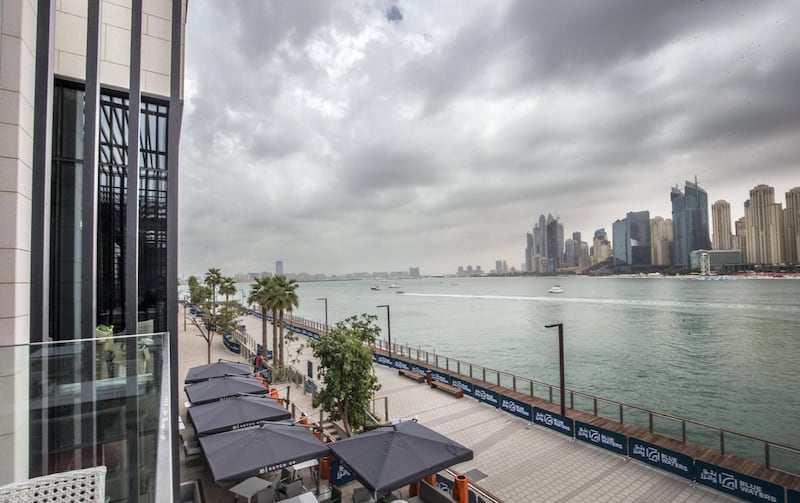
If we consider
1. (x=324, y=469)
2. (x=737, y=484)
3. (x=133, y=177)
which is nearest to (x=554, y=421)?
(x=737, y=484)

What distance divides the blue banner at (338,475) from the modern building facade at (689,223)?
21350 centimetres

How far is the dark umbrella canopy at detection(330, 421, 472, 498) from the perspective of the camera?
25.6 ft

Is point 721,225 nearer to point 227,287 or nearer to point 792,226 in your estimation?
point 792,226

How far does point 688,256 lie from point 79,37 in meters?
222

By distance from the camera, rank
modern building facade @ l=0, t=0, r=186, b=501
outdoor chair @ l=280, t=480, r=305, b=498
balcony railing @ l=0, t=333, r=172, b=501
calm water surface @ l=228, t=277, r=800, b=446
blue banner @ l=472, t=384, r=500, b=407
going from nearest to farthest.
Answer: balcony railing @ l=0, t=333, r=172, b=501 → modern building facade @ l=0, t=0, r=186, b=501 → outdoor chair @ l=280, t=480, r=305, b=498 → blue banner @ l=472, t=384, r=500, b=407 → calm water surface @ l=228, t=277, r=800, b=446

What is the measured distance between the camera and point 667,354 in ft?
133

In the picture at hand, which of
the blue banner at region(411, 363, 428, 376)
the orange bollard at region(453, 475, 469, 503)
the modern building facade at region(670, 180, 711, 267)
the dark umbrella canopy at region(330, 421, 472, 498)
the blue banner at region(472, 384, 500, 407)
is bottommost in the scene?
the blue banner at region(411, 363, 428, 376)

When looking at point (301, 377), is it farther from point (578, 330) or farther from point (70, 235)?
point (578, 330)

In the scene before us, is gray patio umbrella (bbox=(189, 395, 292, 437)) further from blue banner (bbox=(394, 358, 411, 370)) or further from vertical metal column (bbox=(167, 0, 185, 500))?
blue banner (bbox=(394, 358, 411, 370))

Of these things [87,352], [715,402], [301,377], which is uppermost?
[87,352]

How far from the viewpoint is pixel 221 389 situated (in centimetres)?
1300

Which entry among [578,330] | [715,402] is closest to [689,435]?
[715,402]

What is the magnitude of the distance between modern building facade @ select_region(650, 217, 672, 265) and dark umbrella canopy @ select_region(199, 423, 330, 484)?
8575 inches

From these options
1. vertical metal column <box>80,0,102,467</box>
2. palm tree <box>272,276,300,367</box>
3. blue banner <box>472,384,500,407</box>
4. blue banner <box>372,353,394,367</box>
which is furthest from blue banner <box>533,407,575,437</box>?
palm tree <box>272,276,300,367</box>
